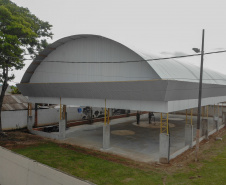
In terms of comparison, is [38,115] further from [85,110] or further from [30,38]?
[30,38]

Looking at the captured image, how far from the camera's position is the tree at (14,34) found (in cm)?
2028

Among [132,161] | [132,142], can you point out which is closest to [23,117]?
[132,142]

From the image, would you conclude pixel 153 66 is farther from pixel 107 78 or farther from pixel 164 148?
pixel 164 148

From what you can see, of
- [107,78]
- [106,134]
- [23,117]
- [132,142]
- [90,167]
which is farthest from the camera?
[23,117]

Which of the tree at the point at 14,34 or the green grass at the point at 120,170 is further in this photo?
the tree at the point at 14,34

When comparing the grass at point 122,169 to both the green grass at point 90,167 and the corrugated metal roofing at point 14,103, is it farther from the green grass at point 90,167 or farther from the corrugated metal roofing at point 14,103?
the corrugated metal roofing at point 14,103

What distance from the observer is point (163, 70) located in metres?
17.6

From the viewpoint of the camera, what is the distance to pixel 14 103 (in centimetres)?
2869

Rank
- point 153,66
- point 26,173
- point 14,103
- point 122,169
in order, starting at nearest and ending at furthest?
point 26,173 → point 122,169 → point 153,66 → point 14,103

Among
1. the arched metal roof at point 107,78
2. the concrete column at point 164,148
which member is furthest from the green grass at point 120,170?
the arched metal roof at point 107,78

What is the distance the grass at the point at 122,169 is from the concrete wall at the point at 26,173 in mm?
4125

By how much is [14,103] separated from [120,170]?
21.1 meters

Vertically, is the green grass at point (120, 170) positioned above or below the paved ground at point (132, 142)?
above

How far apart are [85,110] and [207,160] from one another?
2243 cm
